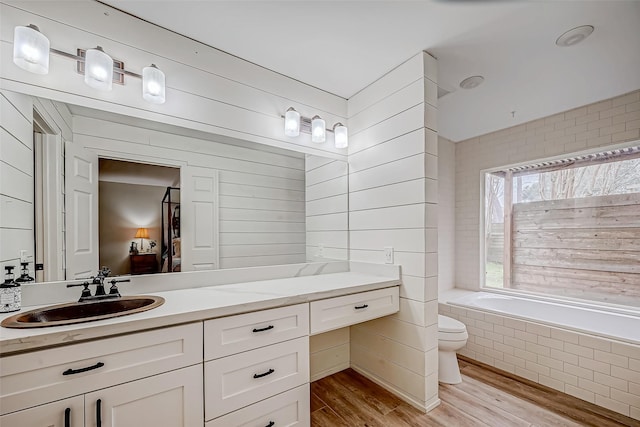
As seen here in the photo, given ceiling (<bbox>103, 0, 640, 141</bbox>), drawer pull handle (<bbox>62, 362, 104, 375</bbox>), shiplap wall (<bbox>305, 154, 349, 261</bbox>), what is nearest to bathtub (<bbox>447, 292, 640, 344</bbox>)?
shiplap wall (<bbox>305, 154, 349, 261</bbox>)

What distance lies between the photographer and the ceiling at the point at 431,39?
1.60 m

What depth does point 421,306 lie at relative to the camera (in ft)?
6.49

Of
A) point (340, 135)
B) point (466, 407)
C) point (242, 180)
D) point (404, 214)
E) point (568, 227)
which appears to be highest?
point (340, 135)

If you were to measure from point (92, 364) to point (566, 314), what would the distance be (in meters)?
3.48

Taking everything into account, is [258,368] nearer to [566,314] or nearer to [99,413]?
[99,413]

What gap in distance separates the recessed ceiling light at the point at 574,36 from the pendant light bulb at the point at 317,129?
1617 millimetres

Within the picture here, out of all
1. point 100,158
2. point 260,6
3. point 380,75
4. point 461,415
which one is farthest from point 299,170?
point 461,415

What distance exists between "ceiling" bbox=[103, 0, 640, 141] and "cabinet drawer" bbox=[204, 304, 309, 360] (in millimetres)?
1647

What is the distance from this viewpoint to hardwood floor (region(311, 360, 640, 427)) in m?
1.86

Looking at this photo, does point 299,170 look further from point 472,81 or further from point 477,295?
point 477,295

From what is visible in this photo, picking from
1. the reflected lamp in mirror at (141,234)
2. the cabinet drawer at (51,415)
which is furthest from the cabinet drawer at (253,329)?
the reflected lamp in mirror at (141,234)

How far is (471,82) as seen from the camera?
7.65 ft

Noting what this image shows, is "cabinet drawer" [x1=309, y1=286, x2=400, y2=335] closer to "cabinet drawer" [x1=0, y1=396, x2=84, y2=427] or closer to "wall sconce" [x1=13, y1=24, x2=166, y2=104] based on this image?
"cabinet drawer" [x1=0, y1=396, x2=84, y2=427]

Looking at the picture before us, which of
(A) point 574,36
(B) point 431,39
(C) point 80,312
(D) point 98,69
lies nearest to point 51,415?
(C) point 80,312
